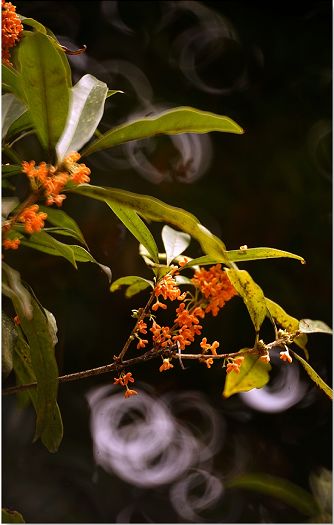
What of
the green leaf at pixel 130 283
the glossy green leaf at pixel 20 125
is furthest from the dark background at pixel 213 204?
the glossy green leaf at pixel 20 125

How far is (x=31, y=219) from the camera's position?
358 mm

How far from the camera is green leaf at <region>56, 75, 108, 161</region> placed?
380 millimetres

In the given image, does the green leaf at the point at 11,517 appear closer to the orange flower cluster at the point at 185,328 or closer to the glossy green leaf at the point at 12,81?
the orange flower cluster at the point at 185,328

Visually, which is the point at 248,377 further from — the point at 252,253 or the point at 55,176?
the point at 55,176

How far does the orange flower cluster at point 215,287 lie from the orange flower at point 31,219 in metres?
0.16

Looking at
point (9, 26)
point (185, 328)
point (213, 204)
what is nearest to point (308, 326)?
point (185, 328)

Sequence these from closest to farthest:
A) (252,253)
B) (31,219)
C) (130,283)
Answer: (31,219) → (252,253) → (130,283)

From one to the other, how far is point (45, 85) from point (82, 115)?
0.04 meters

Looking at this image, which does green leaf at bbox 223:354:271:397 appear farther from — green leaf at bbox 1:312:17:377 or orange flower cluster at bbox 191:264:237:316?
green leaf at bbox 1:312:17:377

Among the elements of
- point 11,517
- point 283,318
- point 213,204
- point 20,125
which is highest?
point 20,125

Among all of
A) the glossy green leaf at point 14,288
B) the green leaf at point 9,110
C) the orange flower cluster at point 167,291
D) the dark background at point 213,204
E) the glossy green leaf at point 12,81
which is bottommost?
the dark background at point 213,204

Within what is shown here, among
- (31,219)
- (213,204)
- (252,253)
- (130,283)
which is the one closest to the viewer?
(31,219)

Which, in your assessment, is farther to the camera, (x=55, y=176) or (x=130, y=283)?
(x=130, y=283)

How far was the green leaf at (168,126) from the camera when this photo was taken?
38cm
